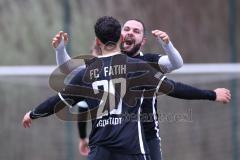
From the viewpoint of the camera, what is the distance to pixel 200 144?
8.18m

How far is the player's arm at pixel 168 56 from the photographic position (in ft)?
16.4

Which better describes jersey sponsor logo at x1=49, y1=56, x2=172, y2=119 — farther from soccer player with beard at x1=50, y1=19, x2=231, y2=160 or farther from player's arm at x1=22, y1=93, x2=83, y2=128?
soccer player with beard at x1=50, y1=19, x2=231, y2=160

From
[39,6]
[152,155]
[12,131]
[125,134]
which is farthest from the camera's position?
[39,6]

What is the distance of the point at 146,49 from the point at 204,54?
0.77m

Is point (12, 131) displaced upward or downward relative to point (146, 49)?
downward

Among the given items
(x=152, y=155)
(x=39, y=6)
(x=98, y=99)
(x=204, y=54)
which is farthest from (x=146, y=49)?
(x=98, y=99)

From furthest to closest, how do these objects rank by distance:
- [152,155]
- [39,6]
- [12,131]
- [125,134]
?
[39,6] < [12,131] < [152,155] < [125,134]

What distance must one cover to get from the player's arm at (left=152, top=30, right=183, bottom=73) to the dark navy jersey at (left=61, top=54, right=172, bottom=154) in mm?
360

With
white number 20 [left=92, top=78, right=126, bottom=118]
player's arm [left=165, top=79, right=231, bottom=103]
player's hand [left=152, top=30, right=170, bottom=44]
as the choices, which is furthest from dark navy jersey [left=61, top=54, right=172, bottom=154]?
player's hand [left=152, top=30, right=170, bottom=44]

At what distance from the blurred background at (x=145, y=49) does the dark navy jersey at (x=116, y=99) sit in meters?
3.20

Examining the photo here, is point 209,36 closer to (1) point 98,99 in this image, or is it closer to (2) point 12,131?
(2) point 12,131

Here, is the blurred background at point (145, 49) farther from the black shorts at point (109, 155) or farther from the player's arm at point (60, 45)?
the black shorts at point (109, 155)

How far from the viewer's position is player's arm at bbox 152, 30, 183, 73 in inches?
197

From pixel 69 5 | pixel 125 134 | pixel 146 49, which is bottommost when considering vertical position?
pixel 125 134
